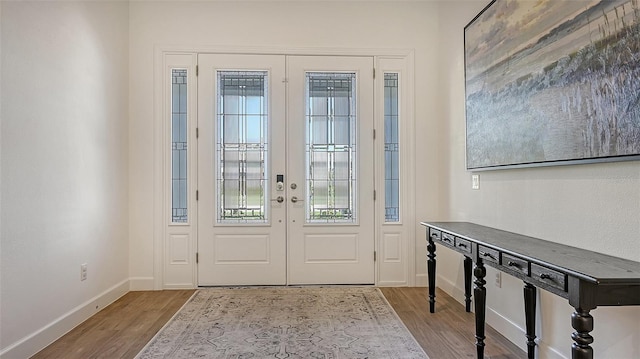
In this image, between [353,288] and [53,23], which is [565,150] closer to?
[353,288]

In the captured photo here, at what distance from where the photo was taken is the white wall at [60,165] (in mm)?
2271

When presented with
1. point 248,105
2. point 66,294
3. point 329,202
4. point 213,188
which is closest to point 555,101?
point 329,202

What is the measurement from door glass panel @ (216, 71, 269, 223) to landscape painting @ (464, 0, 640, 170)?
2.07 metres

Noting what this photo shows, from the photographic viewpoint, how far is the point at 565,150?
6.64ft

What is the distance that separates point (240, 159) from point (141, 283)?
162cm

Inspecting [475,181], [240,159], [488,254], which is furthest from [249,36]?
[488,254]

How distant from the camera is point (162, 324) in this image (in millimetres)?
2936

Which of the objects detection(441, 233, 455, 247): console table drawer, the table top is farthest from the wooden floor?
the table top

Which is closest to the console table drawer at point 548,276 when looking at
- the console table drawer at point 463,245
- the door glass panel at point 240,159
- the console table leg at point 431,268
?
the console table drawer at point 463,245

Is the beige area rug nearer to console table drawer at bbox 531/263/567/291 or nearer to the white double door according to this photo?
the white double door

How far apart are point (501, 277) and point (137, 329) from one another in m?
2.77

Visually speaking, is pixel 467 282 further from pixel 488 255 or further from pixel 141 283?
pixel 141 283

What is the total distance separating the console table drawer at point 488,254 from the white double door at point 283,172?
178cm

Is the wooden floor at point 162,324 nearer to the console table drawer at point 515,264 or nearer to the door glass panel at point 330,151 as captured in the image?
the console table drawer at point 515,264
